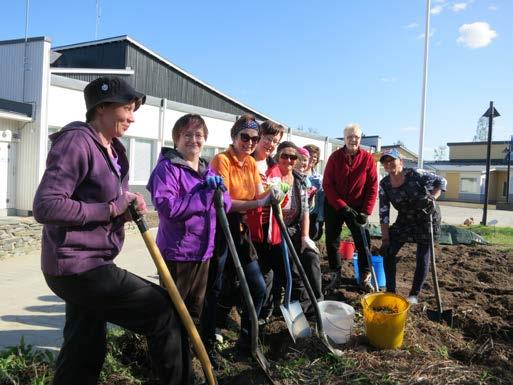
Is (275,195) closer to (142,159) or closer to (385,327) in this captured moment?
(385,327)

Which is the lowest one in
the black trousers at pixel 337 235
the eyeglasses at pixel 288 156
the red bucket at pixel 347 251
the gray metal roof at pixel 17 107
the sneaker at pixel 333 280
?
the sneaker at pixel 333 280

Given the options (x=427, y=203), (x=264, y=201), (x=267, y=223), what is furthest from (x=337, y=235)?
(x=264, y=201)

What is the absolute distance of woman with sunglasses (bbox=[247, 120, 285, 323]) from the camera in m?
4.18

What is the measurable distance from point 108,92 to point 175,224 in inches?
41.7

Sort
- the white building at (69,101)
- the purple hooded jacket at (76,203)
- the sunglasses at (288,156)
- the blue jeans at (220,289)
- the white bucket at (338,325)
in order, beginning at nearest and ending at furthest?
the purple hooded jacket at (76,203), the blue jeans at (220,289), the white bucket at (338,325), the sunglasses at (288,156), the white building at (69,101)

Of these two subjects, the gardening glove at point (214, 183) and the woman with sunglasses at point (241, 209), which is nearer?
the gardening glove at point (214, 183)

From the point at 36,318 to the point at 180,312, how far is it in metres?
3.22

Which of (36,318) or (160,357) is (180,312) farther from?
(36,318)

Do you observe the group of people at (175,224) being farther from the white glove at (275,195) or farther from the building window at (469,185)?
the building window at (469,185)

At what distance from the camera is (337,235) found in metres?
6.06

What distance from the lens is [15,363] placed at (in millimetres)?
3316

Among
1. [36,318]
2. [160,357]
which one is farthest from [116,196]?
[36,318]

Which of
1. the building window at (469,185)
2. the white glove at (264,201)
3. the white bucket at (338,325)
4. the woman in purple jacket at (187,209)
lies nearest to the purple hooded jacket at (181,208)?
the woman in purple jacket at (187,209)

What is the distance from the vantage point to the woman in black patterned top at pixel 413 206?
5117 millimetres
